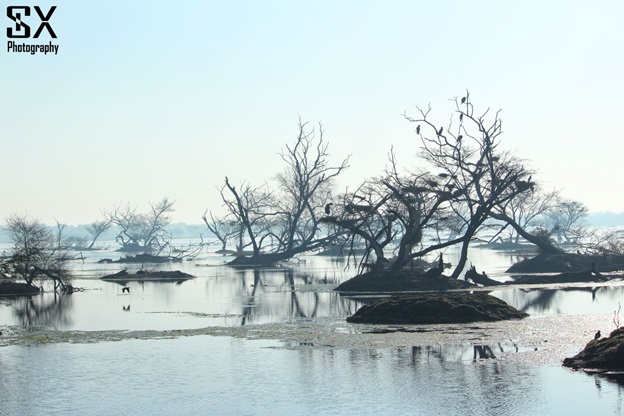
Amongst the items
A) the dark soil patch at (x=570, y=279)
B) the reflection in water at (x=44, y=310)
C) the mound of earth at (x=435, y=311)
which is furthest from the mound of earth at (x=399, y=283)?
the reflection in water at (x=44, y=310)

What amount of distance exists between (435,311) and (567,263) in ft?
113

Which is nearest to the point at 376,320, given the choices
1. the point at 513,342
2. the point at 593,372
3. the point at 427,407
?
the point at 513,342

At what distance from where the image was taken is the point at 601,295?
153ft

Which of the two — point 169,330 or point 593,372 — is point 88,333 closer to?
point 169,330

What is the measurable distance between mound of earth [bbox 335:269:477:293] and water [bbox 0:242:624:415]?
838 cm

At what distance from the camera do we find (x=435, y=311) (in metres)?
34.7

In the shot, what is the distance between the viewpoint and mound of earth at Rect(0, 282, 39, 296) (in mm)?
56250

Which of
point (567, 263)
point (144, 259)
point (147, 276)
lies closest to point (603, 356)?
point (567, 263)

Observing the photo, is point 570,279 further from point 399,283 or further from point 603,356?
point 603,356

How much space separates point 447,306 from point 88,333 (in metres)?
13.3

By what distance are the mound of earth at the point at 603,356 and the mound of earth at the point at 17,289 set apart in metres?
40.4

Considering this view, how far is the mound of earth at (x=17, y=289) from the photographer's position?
56250 millimetres

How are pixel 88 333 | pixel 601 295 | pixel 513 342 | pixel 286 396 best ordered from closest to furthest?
pixel 286 396 → pixel 513 342 → pixel 88 333 → pixel 601 295

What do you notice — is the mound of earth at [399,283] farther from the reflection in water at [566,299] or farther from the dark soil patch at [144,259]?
the dark soil patch at [144,259]
